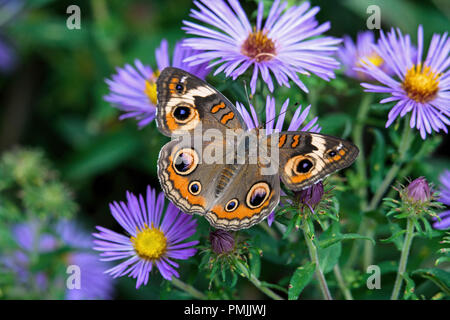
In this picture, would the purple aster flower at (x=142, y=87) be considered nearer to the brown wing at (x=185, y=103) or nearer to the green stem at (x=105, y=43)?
the brown wing at (x=185, y=103)

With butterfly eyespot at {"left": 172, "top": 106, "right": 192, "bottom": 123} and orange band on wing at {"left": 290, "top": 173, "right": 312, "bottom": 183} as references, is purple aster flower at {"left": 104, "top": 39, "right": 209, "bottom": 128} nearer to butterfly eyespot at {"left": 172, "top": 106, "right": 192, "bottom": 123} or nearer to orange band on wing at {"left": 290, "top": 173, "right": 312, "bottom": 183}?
butterfly eyespot at {"left": 172, "top": 106, "right": 192, "bottom": 123}

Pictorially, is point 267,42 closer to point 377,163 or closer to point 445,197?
point 377,163

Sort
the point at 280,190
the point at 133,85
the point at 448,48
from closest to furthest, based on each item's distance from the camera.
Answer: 1. the point at 280,190
2. the point at 448,48
3. the point at 133,85

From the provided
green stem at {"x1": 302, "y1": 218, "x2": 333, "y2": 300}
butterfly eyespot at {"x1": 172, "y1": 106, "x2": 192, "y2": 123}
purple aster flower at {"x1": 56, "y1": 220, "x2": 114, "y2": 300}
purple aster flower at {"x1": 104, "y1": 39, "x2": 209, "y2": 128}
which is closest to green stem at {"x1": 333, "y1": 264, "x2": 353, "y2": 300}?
green stem at {"x1": 302, "y1": 218, "x2": 333, "y2": 300}

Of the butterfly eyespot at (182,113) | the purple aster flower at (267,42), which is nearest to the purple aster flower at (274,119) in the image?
the purple aster flower at (267,42)

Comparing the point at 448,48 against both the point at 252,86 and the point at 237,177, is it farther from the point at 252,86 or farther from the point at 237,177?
the point at 237,177
